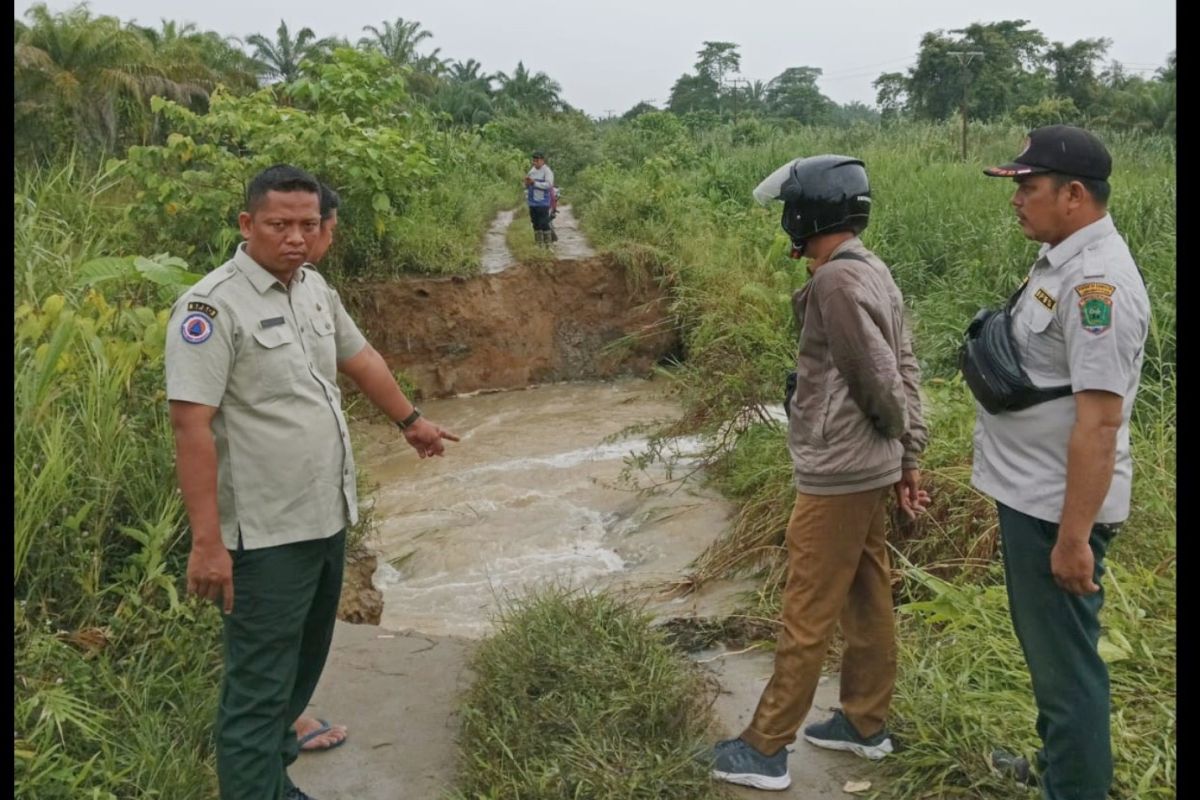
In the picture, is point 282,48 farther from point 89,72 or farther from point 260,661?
point 260,661

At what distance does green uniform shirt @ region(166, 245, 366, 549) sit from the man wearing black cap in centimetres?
163

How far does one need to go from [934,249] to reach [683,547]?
226 inches

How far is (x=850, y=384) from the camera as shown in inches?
103

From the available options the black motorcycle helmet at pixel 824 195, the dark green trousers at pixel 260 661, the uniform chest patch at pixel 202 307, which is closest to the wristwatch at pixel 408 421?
the dark green trousers at pixel 260 661

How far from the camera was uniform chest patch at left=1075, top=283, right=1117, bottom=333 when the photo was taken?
2.11m

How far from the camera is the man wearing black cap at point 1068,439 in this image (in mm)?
2119

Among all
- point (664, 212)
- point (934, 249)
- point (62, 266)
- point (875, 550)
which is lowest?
point (875, 550)

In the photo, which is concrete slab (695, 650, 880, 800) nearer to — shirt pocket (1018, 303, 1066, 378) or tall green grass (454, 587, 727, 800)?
tall green grass (454, 587, 727, 800)

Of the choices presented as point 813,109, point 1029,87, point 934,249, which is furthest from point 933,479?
point 813,109

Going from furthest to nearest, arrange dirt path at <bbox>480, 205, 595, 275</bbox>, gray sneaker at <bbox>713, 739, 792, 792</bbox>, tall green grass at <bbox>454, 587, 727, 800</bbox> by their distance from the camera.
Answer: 1. dirt path at <bbox>480, 205, 595, 275</bbox>
2. gray sneaker at <bbox>713, 739, 792, 792</bbox>
3. tall green grass at <bbox>454, 587, 727, 800</bbox>

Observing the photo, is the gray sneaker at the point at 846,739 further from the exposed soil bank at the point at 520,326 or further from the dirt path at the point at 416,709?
the exposed soil bank at the point at 520,326

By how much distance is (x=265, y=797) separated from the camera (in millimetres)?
2486

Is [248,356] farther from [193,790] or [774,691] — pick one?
[774,691]

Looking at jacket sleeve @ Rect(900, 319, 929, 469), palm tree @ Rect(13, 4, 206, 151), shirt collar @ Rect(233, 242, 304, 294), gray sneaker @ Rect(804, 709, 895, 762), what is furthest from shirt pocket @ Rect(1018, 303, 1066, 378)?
palm tree @ Rect(13, 4, 206, 151)
